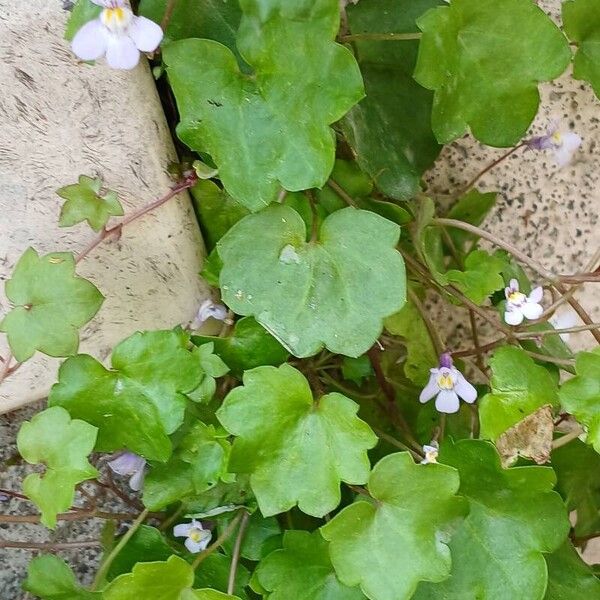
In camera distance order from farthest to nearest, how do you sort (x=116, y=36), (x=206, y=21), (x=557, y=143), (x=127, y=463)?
(x=557, y=143) → (x=127, y=463) → (x=206, y=21) → (x=116, y=36)

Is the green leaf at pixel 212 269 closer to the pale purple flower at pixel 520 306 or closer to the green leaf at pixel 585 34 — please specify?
the pale purple flower at pixel 520 306

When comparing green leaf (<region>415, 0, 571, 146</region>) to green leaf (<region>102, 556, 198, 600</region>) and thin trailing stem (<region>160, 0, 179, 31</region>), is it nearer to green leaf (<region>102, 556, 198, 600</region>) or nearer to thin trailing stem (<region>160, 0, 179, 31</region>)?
thin trailing stem (<region>160, 0, 179, 31</region>)

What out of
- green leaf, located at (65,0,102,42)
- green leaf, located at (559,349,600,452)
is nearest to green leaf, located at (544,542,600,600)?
green leaf, located at (559,349,600,452)

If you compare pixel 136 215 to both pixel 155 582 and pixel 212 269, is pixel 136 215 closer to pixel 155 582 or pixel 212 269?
pixel 212 269

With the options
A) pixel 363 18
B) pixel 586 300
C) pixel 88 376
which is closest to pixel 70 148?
pixel 88 376

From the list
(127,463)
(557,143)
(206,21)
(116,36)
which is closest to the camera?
(116,36)

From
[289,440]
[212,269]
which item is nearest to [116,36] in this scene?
[212,269]
